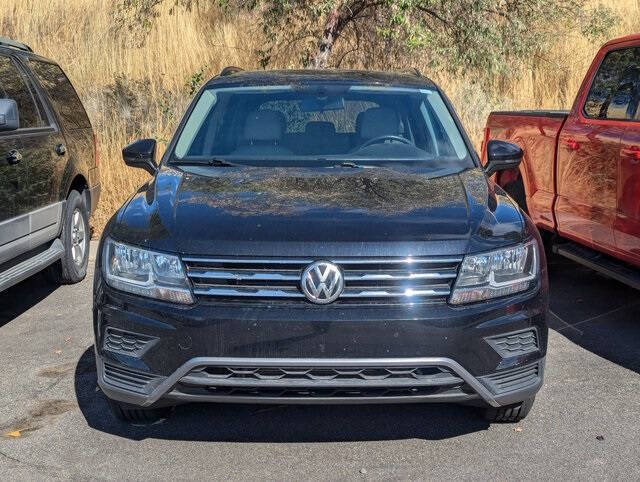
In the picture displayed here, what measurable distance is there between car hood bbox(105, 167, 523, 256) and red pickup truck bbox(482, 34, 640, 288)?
142 centimetres

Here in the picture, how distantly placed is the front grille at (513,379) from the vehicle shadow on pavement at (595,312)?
158 centimetres

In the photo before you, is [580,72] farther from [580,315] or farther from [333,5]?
[580,315]

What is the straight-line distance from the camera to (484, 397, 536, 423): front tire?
427 centimetres

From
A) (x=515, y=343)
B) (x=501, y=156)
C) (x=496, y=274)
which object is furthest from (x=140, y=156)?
(x=515, y=343)

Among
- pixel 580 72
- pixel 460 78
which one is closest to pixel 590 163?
pixel 460 78

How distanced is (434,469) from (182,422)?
1.27m

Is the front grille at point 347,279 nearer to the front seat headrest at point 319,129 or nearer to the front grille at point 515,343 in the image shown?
the front grille at point 515,343

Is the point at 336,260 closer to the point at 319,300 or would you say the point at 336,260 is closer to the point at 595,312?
the point at 319,300

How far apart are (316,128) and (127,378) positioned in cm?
204

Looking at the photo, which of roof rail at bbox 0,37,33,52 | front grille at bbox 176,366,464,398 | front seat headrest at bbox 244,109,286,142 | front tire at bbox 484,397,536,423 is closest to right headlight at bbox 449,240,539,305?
front grille at bbox 176,366,464,398

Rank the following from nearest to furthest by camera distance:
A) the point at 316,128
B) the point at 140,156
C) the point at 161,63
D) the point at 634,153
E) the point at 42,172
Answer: the point at 140,156 < the point at 316,128 < the point at 634,153 < the point at 42,172 < the point at 161,63

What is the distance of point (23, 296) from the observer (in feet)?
23.8

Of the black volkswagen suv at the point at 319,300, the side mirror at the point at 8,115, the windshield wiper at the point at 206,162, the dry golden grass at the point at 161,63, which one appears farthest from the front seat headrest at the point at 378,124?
the dry golden grass at the point at 161,63

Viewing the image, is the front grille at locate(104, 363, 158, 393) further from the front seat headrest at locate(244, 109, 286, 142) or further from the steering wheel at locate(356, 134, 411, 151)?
the steering wheel at locate(356, 134, 411, 151)
